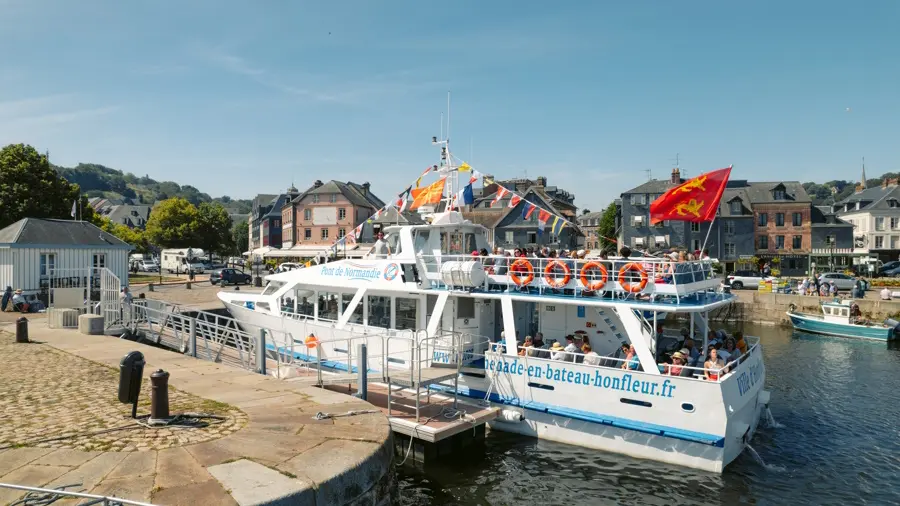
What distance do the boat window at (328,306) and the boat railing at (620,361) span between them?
5.44 metres

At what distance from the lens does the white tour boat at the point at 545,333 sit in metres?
12.1

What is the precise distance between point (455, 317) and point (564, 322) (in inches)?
109

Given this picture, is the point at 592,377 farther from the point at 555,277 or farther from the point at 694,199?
the point at 694,199

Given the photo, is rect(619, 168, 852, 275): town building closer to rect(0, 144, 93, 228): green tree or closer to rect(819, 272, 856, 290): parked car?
rect(819, 272, 856, 290): parked car

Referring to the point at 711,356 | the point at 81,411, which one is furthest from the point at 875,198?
the point at 81,411

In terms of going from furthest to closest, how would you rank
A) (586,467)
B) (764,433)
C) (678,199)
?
(764,433) < (678,199) < (586,467)

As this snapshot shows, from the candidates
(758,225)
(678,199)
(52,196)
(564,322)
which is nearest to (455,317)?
(564,322)

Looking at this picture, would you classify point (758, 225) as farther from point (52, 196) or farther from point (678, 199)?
point (52, 196)

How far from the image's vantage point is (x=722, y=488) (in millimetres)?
11500

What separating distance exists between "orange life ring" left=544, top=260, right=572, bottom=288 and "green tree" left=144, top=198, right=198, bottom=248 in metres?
57.0

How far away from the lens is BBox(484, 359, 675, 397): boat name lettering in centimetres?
1209

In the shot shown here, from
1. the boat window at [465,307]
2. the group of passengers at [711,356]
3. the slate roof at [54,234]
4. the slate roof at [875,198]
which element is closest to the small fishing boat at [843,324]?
the group of passengers at [711,356]

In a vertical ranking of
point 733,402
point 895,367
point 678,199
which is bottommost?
point 895,367

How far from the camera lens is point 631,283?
1315 cm
